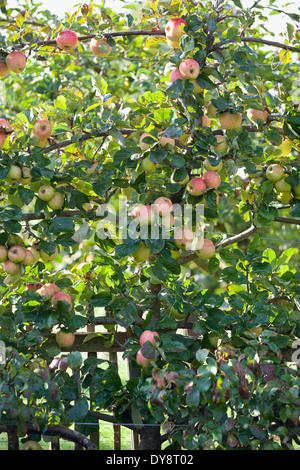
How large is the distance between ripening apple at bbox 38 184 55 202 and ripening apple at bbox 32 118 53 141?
17 centimetres

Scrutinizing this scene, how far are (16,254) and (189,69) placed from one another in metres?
0.75

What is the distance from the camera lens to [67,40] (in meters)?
1.92

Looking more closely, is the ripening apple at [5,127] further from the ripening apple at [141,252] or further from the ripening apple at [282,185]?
the ripening apple at [282,185]

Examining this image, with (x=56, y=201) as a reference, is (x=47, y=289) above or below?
below

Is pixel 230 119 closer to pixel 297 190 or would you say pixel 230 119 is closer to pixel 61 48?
pixel 297 190

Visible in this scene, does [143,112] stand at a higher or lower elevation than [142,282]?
higher

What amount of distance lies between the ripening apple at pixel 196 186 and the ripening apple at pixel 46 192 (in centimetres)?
42

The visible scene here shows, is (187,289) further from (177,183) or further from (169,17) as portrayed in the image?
(169,17)

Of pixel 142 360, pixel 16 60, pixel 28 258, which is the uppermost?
pixel 16 60

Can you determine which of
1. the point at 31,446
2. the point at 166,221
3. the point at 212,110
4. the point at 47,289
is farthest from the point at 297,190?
the point at 31,446

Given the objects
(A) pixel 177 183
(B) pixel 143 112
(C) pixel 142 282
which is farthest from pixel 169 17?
(C) pixel 142 282

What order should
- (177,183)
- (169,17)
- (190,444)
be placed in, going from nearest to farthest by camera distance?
1. (190,444)
2. (177,183)
3. (169,17)
